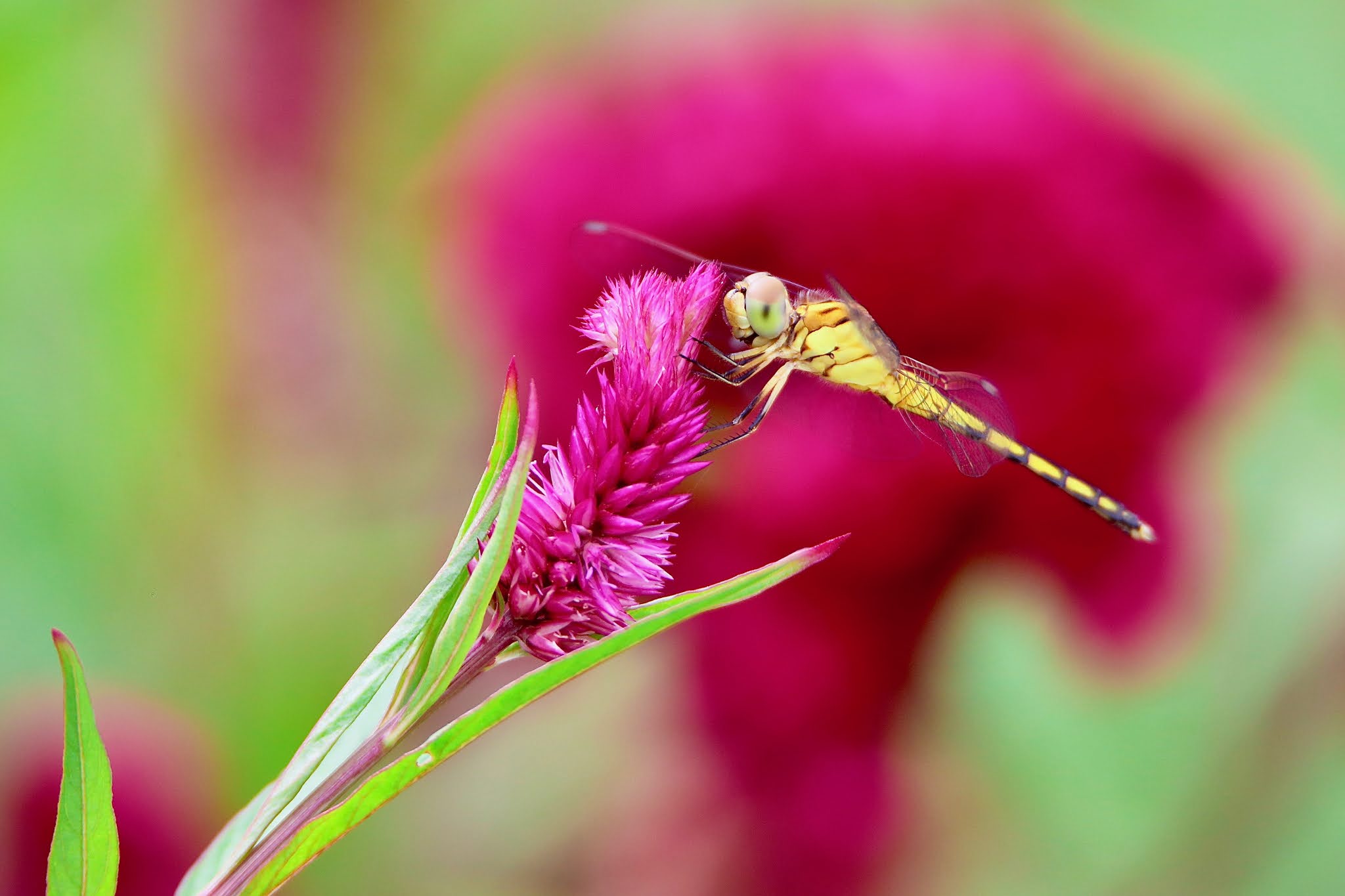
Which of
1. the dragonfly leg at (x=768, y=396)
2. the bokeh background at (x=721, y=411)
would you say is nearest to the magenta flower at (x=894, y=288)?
the bokeh background at (x=721, y=411)

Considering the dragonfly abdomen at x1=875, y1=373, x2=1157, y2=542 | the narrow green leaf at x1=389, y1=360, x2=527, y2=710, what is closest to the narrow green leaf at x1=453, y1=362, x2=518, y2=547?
the narrow green leaf at x1=389, y1=360, x2=527, y2=710

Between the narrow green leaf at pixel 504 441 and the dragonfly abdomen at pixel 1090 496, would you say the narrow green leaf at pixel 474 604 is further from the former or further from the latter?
the dragonfly abdomen at pixel 1090 496

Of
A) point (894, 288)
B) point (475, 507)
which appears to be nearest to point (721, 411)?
point (894, 288)

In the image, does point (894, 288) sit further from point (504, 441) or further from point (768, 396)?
point (504, 441)

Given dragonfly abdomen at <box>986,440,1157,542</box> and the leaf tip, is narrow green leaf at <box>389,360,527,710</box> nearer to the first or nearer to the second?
the leaf tip

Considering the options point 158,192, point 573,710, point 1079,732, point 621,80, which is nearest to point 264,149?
point 158,192

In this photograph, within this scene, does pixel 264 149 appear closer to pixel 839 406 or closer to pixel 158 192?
pixel 158 192
